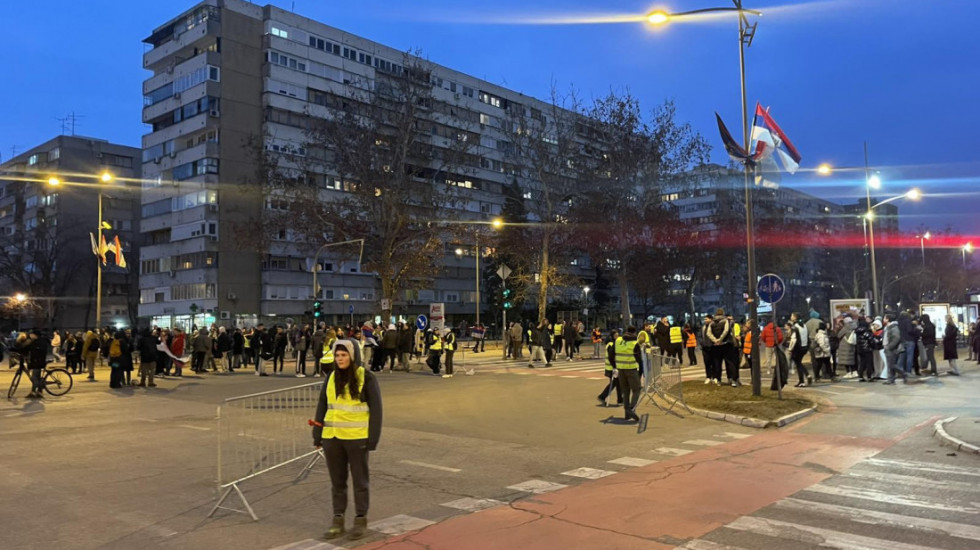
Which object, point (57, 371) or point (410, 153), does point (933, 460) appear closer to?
point (57, 371)

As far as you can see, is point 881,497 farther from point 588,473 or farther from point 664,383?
point 664,383

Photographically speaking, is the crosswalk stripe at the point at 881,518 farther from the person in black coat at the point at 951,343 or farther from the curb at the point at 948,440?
the person in black coat at the point at 951,343

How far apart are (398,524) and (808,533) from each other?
351 centimetres

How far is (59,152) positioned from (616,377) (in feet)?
268

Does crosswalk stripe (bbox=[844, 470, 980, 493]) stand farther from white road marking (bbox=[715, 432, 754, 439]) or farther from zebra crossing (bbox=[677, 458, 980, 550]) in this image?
white road marking (bbox=[715, 432, 754, 439])

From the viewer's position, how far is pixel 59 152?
249 ft

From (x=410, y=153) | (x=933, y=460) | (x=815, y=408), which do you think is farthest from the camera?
(x=410, y=153)

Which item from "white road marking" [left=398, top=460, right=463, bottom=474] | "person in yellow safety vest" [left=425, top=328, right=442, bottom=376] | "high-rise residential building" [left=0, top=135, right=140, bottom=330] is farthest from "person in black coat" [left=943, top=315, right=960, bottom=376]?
"high-rise residential building" [left=0, top=135, right=140, bottom=330]

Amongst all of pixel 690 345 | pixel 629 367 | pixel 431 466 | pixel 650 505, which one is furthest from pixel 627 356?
pixel 690 345

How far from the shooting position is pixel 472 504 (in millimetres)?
6727

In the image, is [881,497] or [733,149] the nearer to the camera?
[881,497]

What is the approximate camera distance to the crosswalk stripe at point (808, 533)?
5.30 metres

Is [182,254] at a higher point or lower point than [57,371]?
higher

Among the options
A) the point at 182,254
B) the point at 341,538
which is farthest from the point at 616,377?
the point at 182,254
